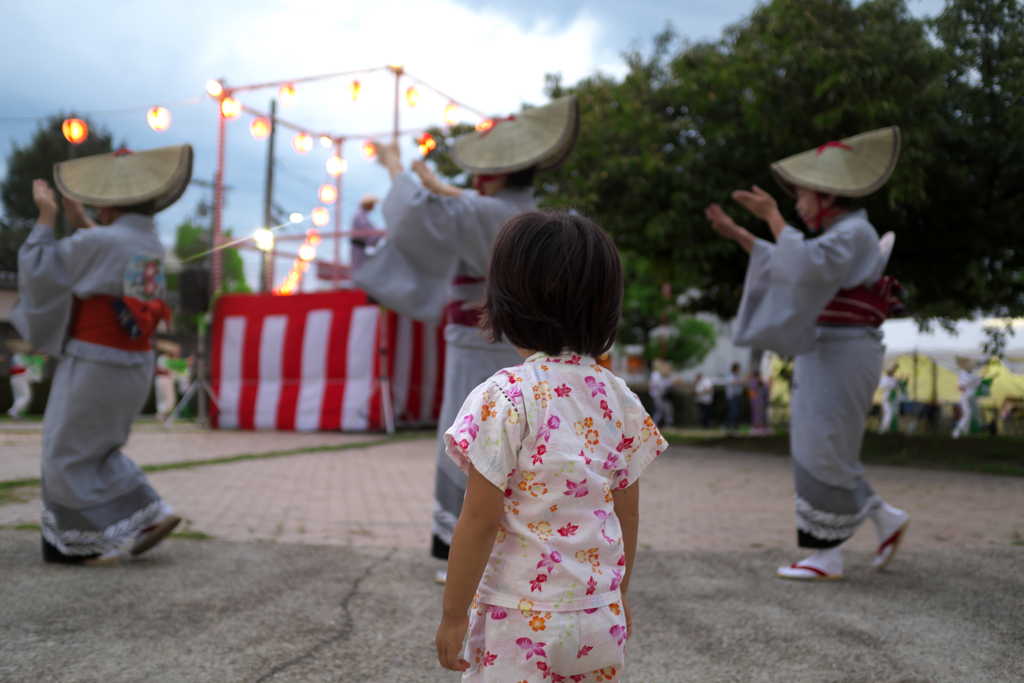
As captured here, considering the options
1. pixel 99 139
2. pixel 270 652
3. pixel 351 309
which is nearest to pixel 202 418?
pixel 351 309

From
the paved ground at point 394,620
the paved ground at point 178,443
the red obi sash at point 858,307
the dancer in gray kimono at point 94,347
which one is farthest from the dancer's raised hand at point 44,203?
the paved ground at point 178,443

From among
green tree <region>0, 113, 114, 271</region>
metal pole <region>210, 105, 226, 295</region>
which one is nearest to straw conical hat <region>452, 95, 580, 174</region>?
metal pole <region>210, 105, 226, 295</region>

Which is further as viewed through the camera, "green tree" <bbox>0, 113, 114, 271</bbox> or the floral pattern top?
"green tree" <bbox>0, 113, 114, 271</bbox>

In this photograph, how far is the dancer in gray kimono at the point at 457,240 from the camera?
9.30ft

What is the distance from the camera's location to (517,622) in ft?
4.28

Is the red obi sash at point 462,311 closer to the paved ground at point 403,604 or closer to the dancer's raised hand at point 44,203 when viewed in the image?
the paved ground at point 403,604

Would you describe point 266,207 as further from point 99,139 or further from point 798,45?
point 798,45

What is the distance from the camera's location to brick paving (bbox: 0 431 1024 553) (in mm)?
4113

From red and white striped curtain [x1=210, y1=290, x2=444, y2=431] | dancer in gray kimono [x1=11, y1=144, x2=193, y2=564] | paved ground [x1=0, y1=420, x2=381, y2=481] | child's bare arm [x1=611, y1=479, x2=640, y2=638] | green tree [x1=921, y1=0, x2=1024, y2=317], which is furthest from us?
red and white striped curtain [x1=210, y1=290, x2=444, y2=431]

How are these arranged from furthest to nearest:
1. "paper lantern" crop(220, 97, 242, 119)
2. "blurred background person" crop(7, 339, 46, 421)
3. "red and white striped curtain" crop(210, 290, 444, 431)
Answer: "blurred background person" crop(7, 339, 46, 421), "red and white striped curtain" crop(210, 290, 444, 431), "paper lantern" crop(220, 97, 242, 119)

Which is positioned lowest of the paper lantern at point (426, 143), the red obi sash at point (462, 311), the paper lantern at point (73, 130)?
the red obi sash at point (462, 311)

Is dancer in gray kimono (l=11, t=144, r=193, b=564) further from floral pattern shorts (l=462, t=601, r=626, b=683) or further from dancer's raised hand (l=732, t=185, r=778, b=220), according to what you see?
dancer's raised hand (l=732, t=185, r=778, b=220)

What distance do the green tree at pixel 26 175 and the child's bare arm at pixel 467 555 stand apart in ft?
59.8

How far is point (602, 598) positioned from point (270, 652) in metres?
1.25
